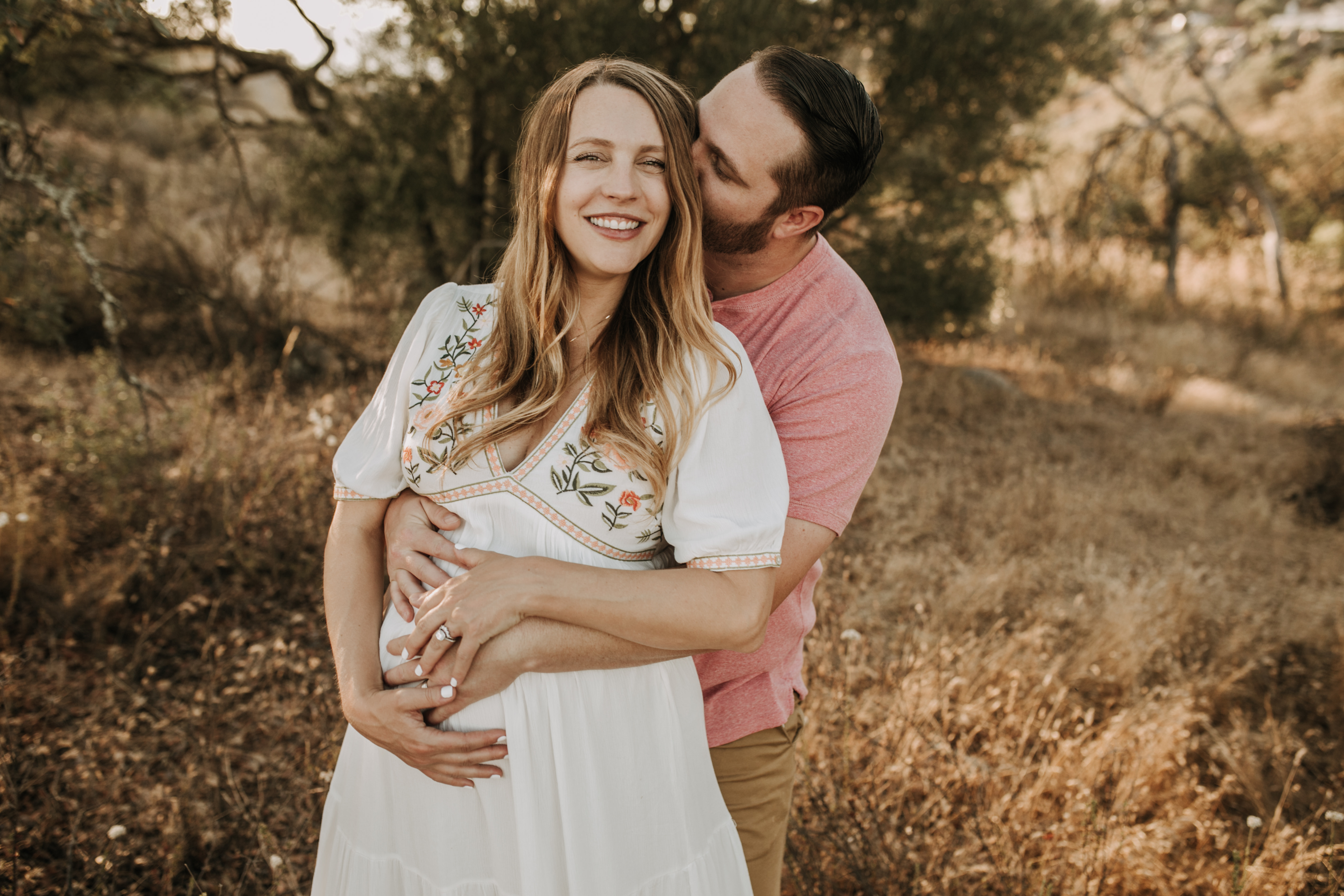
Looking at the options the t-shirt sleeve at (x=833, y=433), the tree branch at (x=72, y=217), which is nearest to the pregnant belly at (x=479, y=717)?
the t-shirt sleeve at (x=833, y=433)

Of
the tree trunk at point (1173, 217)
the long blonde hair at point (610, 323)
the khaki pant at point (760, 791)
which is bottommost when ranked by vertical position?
the khaki pant at point (760, 791)

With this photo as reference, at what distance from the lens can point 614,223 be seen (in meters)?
1.51

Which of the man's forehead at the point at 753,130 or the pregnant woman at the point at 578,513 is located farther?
the man's forehead at the point at 753,130

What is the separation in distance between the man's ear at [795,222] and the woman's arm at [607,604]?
831mm

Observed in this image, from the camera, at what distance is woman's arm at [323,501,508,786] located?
1366 mm

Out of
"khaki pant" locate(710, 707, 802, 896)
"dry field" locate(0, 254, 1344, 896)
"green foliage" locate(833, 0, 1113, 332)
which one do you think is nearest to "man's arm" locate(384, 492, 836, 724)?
"khaki pant" locate(710, 707, 802, 896)

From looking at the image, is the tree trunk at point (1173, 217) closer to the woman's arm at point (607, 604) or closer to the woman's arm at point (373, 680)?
the woman's arm at point (607, 604)

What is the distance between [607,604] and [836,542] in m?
3.38

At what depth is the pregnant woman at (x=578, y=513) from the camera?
1358 millimetres

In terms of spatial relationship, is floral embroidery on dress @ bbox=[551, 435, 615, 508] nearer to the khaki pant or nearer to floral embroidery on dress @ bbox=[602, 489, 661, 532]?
floral embroidery on dress @ bbox=[602, 489, 661, 532]

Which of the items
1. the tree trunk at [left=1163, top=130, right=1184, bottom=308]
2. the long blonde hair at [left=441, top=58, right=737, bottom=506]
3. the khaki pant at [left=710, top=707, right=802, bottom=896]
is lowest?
the khaki pant at [left=710, top=707, right=802, bottom=896]

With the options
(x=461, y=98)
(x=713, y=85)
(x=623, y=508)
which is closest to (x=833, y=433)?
(x=623, y=508)

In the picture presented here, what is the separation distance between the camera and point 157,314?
20.4ft

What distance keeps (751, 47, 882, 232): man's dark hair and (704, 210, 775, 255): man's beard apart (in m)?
0.04
